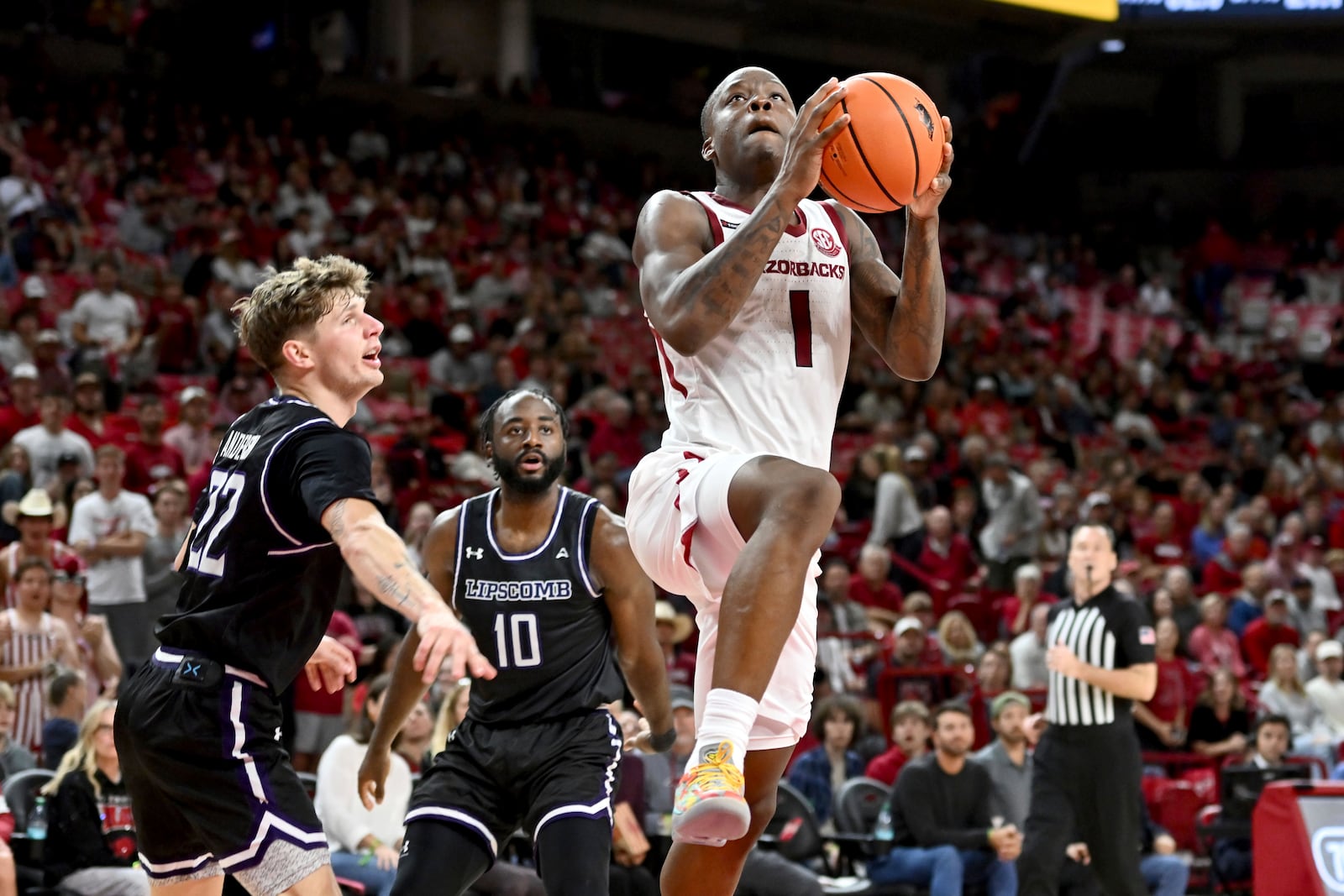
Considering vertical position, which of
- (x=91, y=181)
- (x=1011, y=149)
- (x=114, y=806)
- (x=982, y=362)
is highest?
(x=1011, y=149)

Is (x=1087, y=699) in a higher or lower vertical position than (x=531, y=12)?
lower

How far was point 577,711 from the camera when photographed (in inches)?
212

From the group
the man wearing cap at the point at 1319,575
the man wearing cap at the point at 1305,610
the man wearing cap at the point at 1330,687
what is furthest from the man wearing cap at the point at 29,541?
the man wearing cap at the point at 1319,575

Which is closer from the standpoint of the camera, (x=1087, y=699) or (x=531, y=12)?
(x=1087, y=699)

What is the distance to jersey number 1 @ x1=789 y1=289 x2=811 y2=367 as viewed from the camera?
4.21 meters

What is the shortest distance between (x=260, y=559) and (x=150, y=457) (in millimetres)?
8015

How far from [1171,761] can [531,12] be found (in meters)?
16.6

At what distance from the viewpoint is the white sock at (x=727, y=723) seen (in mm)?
3682

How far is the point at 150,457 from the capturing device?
37.9 ft

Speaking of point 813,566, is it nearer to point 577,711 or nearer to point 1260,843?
point 577,711

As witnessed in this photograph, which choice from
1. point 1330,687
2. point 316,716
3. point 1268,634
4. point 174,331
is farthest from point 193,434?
point 1268,634

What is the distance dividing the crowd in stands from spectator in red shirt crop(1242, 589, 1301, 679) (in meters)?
0.03

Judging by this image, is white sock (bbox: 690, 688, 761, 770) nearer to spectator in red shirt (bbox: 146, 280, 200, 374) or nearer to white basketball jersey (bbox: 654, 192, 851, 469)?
white basketball jersey (bbox: 654, 192, 851, 469)

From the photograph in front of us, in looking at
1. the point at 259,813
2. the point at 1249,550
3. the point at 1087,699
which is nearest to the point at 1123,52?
the point at 1249,550
